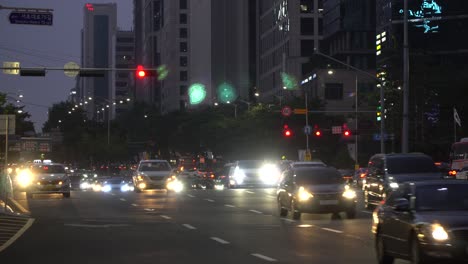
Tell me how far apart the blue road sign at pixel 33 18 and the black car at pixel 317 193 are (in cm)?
892

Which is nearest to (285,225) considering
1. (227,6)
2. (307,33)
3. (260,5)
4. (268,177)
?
(268,177)

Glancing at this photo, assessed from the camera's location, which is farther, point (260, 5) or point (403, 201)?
point (260, 5)

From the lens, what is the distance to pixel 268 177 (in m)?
55.1

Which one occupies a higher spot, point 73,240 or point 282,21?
point 282,21

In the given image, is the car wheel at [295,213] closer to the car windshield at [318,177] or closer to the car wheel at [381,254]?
the car windshield at [318,177]

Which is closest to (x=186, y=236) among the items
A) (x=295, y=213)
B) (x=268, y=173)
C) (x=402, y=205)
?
(x=295, y=213)

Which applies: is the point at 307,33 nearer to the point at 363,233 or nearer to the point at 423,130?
the point at 423,130

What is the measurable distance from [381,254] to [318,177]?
13.3 metres

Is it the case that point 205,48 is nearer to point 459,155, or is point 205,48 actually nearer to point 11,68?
point 459,155

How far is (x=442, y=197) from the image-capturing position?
619 inches

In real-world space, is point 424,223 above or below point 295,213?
above

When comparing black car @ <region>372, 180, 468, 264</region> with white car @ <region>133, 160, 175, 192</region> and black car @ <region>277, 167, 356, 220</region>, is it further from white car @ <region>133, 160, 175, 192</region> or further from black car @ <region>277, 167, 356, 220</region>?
white car @ <region>133, 160, 175, 192</region>

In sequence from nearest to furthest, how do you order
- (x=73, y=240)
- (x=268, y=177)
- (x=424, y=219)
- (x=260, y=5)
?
(x=424, y=219) < (x=73, y=240) < (x=268, y=177) < (x=260, y=5)

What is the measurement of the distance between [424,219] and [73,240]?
10.4m
